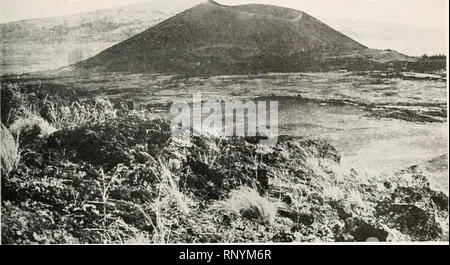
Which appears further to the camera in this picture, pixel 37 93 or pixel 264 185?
pixel 37 93

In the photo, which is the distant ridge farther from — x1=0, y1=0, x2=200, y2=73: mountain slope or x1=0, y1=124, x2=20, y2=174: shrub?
x1=0, y1=124, x2=20, y2=174: shrub

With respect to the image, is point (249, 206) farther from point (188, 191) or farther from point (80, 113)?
point (80, 113)

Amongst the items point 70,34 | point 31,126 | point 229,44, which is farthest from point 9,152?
point 229,44

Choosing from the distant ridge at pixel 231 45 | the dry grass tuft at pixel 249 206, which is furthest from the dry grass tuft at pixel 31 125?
the dry grass tuft at pixel 249 206

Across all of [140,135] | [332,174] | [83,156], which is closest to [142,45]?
[140,135]

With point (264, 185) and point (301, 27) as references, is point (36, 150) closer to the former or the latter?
point (264, 185)
